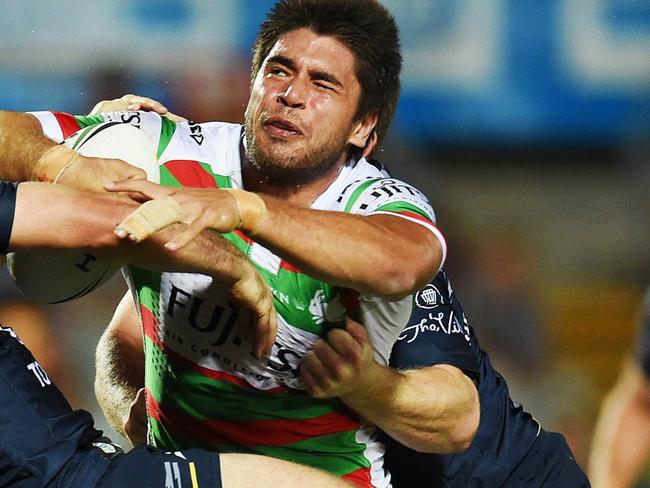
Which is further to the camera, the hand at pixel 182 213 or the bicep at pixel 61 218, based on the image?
the bicep at pixel 61 218

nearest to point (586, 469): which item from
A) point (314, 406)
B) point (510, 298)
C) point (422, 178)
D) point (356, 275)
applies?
point (510, 298)

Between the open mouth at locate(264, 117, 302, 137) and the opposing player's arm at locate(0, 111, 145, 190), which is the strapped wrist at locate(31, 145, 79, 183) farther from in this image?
the open mouth at locate(264, 117, 302, 137)

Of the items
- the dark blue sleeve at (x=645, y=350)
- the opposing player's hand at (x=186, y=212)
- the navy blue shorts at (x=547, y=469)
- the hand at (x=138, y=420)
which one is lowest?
the dark blue sleeve at (x=645, y=350)

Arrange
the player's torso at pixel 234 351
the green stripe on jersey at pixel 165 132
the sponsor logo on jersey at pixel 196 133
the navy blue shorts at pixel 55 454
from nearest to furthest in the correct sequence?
the navy blue shorts at pixel 55 454, the player's torso at pixel 234 351, the green stripe on jersey at pixel 165 132, the sponsor logo on jersey at pixel 196 133

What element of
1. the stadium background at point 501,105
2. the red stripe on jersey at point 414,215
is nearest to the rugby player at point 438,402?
the red stripe on jersey at point 414,215

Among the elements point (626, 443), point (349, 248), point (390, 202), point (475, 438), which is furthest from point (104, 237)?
point (626, 443)

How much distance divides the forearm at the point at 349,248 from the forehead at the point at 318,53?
64 centimetres

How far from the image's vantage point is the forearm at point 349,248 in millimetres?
2414

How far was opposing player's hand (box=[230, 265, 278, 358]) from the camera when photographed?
2.70 meters

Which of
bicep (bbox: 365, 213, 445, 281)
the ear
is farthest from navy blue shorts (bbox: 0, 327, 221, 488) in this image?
the ear

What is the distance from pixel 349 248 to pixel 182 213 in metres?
0.40

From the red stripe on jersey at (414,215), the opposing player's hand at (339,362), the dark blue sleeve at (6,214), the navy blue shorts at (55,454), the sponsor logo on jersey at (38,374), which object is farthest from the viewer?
the opposing player's hand at (339,362)

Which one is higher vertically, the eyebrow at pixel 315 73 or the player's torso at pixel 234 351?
the eyebrow at pixel 315 73

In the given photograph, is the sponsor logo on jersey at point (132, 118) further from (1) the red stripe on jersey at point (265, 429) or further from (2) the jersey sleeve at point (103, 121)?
(1) the red stripe on jersey at point (265, 429)
